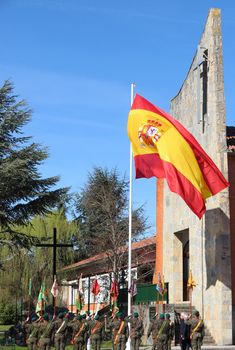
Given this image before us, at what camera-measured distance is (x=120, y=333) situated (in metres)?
19.6

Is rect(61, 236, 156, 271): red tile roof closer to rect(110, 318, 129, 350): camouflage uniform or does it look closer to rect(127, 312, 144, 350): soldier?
rect(127, 312, 144, 350): soldier

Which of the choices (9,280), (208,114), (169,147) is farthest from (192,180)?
(9,280)

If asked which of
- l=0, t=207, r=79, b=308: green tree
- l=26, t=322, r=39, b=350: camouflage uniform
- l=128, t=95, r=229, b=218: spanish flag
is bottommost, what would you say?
l=26, t=322, r=39, b=350: camouflage uniform

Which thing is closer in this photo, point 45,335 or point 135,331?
point 45,335

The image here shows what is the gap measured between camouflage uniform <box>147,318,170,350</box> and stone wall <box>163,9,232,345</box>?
4.16m

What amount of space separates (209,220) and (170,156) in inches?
222

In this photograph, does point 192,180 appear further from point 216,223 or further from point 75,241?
point 75,241

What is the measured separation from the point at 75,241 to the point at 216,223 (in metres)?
26.3

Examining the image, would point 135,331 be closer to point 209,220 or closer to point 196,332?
point 196,332

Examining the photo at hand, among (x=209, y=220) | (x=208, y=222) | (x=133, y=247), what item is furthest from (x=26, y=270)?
(x=209, y=220)

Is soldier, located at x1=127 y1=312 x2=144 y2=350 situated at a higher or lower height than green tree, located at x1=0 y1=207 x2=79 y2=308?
lower

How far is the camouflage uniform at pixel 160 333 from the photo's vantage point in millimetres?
19656

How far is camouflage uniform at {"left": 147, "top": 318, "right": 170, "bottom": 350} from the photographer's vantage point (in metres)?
19.7

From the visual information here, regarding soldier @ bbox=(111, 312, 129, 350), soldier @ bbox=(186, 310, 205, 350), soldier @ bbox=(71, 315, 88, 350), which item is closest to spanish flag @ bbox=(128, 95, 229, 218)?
soldier @ bbox=(186, 310, 205, 350)
